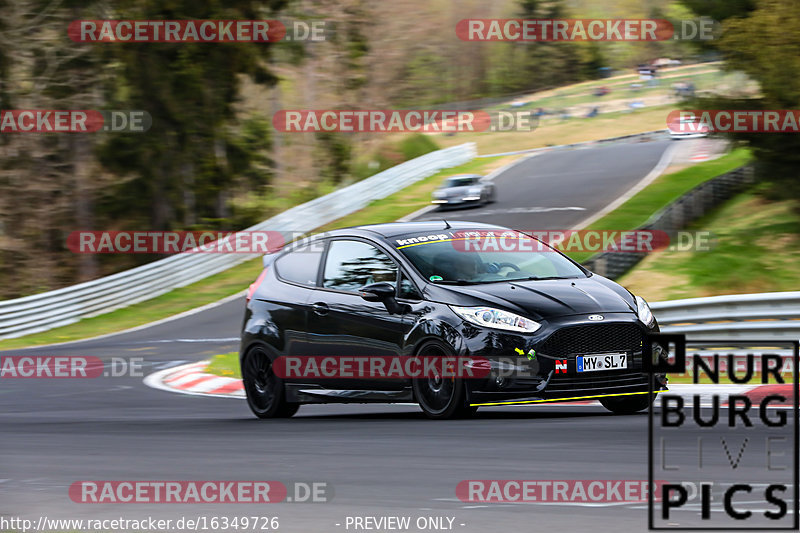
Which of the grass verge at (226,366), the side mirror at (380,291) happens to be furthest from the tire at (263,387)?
the grass verge at (226,366)

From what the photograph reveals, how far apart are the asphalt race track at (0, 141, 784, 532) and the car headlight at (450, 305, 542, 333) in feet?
2.27

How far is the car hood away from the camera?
915cm

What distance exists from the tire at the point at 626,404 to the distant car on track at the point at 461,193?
25851mm

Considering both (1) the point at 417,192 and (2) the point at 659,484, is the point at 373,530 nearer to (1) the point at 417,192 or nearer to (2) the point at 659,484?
(2) the point at 659,484

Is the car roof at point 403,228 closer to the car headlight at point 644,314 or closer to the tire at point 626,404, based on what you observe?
the car headlight at point 644,314

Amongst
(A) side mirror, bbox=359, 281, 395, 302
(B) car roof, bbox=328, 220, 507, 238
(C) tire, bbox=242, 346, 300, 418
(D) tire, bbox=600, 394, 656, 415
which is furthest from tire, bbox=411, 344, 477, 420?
(C) tire, bbox=242, 346, 300, 418

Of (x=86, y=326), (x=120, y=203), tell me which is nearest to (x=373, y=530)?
(x=86, y=326)

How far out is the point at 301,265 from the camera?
11.1 meters

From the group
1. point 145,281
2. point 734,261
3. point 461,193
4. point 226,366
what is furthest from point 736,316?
point 461,193

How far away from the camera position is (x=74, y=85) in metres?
34.1

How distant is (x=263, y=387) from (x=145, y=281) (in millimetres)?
18614

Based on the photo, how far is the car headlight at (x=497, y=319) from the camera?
9.03m

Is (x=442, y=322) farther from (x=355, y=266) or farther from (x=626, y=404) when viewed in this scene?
(x=626, y=404)

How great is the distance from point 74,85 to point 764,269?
19600 millimetres
